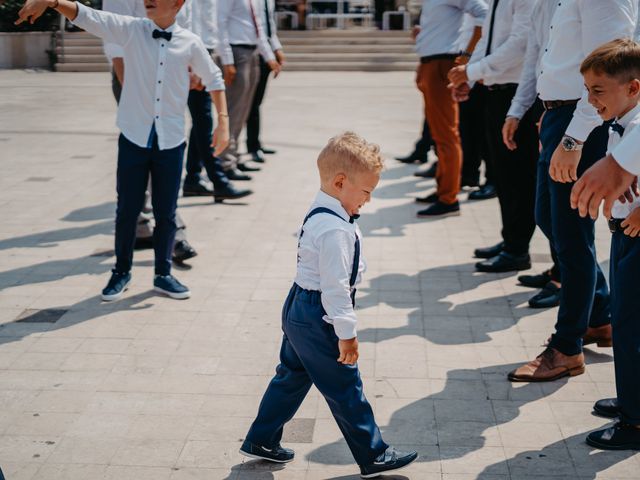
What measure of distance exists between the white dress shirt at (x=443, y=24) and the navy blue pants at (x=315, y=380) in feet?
14.0

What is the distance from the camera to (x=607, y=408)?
3.95m

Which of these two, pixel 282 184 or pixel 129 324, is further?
pixel 282 184

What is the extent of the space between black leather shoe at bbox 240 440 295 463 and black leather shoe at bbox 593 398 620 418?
1.43 meters

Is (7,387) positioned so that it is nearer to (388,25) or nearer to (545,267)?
(545,267)

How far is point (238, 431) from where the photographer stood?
3.81 meters

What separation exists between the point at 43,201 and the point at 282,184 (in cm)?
223

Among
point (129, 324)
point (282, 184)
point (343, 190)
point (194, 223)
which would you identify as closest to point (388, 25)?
point (282, 184)

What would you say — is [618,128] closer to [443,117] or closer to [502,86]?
[502,86]

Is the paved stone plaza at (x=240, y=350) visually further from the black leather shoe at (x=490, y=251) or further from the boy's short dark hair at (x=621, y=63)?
the boy's short dark hair at (x=621, y=63)

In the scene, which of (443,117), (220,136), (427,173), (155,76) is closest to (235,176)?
(427,173)

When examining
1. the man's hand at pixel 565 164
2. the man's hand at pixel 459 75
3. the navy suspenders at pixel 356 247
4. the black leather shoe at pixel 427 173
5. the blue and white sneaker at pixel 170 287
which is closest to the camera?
the navy suspenders at pixel 356 247

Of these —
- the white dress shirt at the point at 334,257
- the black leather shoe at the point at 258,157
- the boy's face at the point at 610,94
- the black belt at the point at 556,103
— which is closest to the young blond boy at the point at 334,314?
the white dress shirt at the point at 334,257

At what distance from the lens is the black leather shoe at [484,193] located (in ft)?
26.2

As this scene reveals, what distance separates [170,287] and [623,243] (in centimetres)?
292
